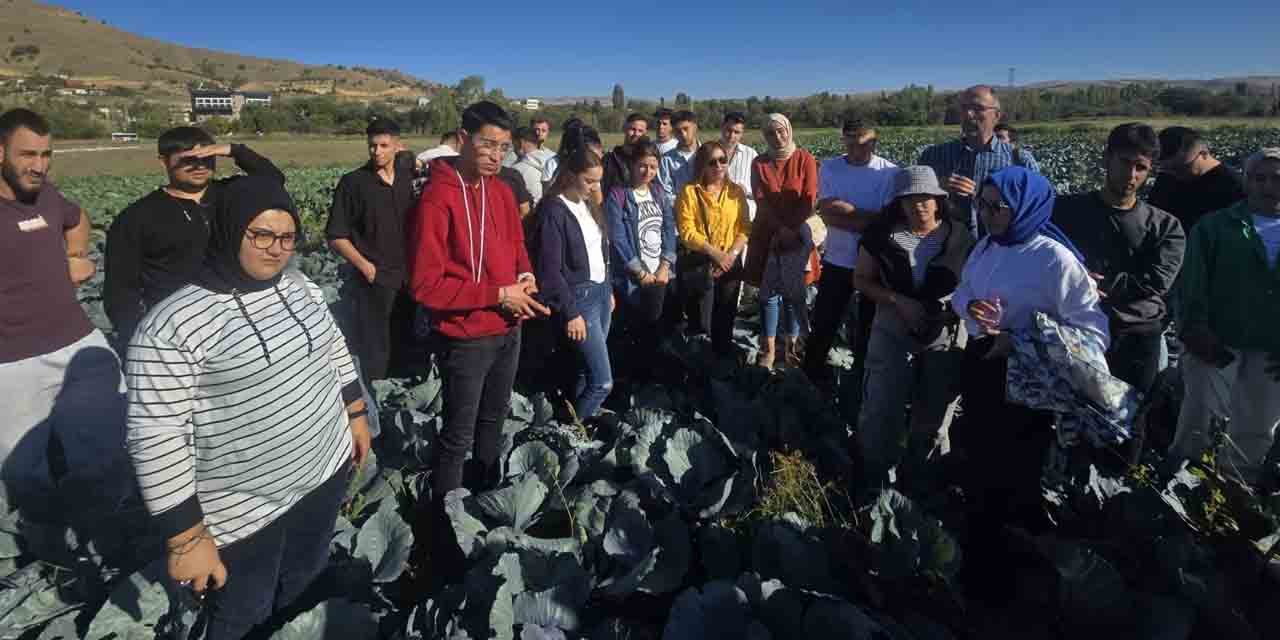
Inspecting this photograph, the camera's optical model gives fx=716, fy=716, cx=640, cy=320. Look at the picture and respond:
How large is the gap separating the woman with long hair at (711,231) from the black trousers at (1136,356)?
205 cm

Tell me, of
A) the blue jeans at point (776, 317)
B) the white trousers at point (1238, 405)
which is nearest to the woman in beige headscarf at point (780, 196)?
the blue jeans at point (776, 317)

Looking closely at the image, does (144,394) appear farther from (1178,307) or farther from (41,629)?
(1178,307)

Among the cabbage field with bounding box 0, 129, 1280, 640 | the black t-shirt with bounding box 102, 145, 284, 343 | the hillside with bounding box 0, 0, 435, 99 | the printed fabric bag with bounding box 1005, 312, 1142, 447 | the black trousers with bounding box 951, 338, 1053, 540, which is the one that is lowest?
the cabbage field with bounding box 0, 129, 1280, 640

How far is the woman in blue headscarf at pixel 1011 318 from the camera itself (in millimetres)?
2320

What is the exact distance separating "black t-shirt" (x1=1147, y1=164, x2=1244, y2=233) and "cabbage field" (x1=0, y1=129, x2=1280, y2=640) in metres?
1.77

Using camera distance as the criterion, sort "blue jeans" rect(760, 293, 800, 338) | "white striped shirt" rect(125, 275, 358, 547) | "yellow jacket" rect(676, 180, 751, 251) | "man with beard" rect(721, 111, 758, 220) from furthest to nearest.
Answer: "man with beard" rect(721, 111, 758, 220) → "blue jeans" rect(760, 293, 800, 338) → "yellow jacket" rect(676, 180, 751, 251) → "white striped shirt" rect(125, 275, 358, 547)

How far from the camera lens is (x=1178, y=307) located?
10.5 ft

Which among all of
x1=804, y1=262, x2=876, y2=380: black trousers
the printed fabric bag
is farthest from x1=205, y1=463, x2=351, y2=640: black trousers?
x1=804, y1=262, x2=876, y2=380: black trousers

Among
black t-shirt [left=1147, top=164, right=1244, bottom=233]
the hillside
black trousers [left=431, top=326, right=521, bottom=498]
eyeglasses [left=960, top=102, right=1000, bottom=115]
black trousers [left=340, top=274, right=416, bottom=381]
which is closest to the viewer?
black trousers [left=431, top=326, right=521, bottom=498]

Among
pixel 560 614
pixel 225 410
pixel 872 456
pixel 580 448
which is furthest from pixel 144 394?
pixel 872 456

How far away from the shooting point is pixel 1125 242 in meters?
3.05

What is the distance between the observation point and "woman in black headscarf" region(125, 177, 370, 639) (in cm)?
153

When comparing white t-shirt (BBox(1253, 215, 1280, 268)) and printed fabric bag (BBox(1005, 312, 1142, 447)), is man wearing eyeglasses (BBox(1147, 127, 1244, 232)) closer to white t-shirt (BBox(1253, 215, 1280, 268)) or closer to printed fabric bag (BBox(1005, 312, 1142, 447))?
white t-shirt (BBox(1253, 215, 1280, 268))

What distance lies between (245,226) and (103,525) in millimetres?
1517
